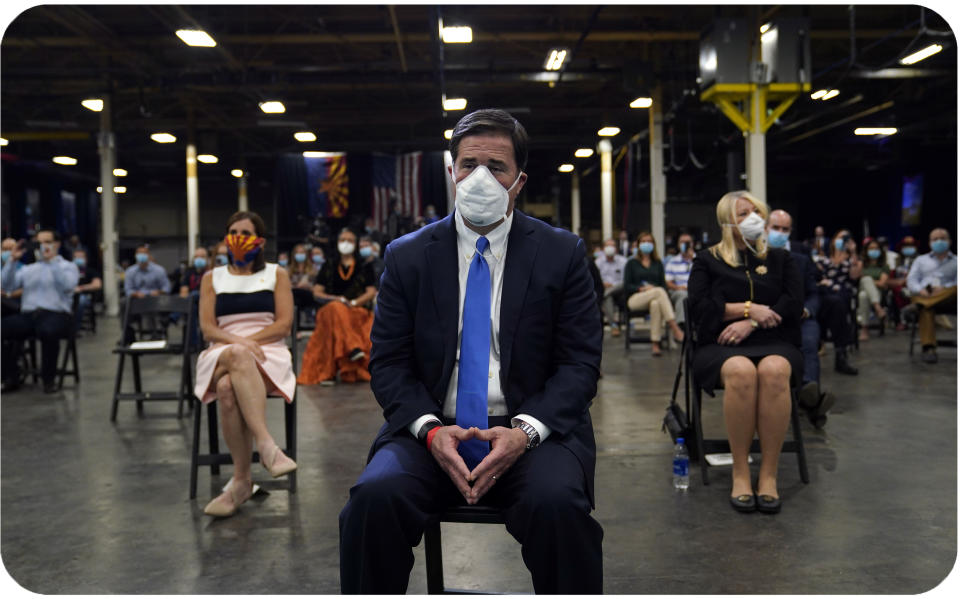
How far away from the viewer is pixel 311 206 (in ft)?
66.8

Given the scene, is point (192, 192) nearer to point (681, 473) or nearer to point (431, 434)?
point (681, 473)

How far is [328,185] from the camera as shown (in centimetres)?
1998

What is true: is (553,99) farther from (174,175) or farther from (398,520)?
(398,520)

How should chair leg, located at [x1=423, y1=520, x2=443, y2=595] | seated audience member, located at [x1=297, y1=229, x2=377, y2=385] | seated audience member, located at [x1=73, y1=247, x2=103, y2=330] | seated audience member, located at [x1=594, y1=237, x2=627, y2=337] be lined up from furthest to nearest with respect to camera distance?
1. seated audience member, located at [x1=73, y1=247, x2=103, y2=330]
2. seated audience member, located at [x1=594, y1=237, x2=627, y2=337]
3. seated audience member, located at [x1=297, y1=229, x2=377, y2=385]
4. chair leg, located at [x1=423, y1=520, x2=443, y2=595]

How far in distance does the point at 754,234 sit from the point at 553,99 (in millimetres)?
15657

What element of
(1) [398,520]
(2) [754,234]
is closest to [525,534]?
(1) [398,520]

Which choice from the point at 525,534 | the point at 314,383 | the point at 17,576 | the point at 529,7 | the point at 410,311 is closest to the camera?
the point at 525,534

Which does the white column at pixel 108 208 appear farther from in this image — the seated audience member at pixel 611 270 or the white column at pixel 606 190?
the seated audience member at pixel 611 270

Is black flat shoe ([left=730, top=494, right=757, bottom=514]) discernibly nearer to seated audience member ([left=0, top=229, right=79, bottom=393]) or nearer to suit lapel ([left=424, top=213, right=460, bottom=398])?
suit lapel ([left=424, top=213, right=460, bottom=398])

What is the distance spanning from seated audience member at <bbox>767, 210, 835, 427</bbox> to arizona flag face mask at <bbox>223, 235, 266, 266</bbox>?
8.85ft

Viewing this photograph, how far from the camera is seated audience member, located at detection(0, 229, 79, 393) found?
7.10 m

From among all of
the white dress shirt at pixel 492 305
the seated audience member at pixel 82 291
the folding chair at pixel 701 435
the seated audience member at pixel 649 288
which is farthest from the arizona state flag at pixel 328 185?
the white dress shirt at pixel 492 305

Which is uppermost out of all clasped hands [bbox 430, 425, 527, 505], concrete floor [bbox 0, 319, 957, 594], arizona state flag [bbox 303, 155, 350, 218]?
arizona state flag [bbox 303, 155, 350, 218]

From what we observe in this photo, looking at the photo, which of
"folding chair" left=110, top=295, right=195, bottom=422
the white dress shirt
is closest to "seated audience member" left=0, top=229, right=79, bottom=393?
"folding chair" left=110, top=295, right=195, bottom=422
